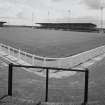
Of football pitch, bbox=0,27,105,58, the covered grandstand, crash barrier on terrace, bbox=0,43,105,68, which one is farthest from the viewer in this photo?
the covered grandstand

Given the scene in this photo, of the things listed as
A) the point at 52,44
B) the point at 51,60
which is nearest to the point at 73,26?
the point at 52,44

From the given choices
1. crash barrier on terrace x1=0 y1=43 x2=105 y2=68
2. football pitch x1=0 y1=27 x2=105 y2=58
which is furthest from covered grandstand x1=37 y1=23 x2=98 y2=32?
crash barrier on terrace x1=0 y1=43 x2=105 y2=68

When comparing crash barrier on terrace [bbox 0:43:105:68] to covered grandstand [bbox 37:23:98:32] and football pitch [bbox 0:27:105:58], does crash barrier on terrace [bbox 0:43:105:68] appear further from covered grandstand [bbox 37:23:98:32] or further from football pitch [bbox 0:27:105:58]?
covered grandstand [bbox 37:23:98:32]

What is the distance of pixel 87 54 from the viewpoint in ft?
58.9

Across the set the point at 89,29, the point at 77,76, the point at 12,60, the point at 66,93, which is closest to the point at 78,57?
the point at 77,76

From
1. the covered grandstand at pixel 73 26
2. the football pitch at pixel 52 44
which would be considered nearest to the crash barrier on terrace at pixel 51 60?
the football pitch at pixel 52 44

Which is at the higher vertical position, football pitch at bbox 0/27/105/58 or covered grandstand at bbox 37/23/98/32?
covered grandstand at bbox 37/23/98/32

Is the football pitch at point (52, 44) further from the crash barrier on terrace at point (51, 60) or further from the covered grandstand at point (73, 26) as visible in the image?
the covered grandstand at point (73, 26)

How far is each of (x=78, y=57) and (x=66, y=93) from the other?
7504 millimetres

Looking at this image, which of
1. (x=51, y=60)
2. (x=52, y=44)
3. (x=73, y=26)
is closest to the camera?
(x=51, y=60)

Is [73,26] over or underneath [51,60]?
over

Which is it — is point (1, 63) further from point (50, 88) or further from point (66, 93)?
point (66, 93)

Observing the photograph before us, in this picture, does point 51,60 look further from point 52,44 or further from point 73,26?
point 73,26

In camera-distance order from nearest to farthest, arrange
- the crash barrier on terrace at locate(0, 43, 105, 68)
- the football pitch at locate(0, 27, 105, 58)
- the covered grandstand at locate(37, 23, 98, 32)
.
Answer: the crash barrier on terrace at locate(0, 43, 105, 68) < the football pitch at locate(0, 27, 105, 58) < the covered grandstand at locate(37, 23, 98, 32)
